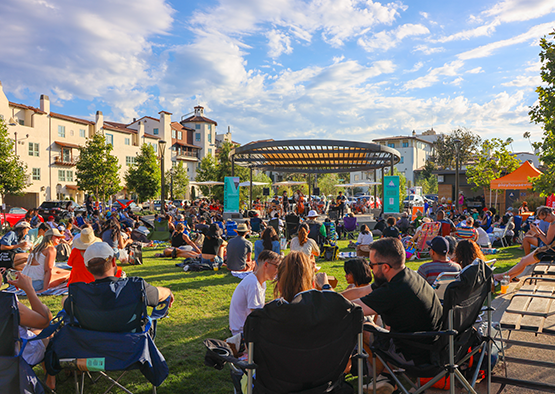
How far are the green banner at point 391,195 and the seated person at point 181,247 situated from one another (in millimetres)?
11388

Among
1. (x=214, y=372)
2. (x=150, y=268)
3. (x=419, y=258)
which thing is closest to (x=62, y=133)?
(x=150, y=268)

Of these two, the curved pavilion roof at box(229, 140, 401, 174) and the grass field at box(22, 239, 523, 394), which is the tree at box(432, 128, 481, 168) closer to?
Result: the curved pavilion roof at box(229, 140, 401, 174)

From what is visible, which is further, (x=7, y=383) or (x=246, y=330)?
(x=7, y=383)

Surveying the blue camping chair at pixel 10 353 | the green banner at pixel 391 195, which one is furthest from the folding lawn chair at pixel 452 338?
the green banner at pixel 391 195

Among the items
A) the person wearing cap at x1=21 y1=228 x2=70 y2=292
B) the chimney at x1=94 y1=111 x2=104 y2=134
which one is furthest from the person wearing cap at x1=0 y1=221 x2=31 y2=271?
the chimney at x1=94 y1=111 x2=104 y2=134

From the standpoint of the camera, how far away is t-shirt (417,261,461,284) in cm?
475

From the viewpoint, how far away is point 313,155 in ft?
66.3

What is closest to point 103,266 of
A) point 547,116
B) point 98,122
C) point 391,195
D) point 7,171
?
point 547,116

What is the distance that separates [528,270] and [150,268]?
8.56 m

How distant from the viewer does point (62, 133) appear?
4412 centimetres

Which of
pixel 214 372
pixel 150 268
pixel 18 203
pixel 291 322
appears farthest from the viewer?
pixel 18 203

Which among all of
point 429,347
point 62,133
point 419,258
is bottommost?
point 419,258

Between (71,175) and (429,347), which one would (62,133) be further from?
(429,347)

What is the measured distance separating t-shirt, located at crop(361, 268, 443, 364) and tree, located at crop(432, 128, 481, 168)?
172ft
